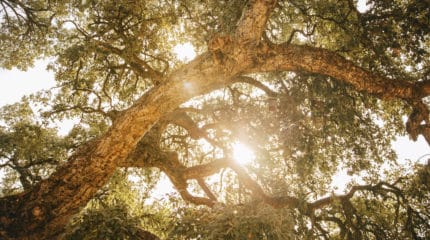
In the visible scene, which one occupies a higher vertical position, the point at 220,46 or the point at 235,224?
the point at 220,46

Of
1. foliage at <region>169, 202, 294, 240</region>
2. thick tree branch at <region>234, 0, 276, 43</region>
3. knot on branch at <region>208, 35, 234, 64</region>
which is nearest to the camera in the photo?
foliage at <region>169, 202, 294, 240</region>

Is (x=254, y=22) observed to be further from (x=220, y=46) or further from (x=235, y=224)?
(x=235, y=224)

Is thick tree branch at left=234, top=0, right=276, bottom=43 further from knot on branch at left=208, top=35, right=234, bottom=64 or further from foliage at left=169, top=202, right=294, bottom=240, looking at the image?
foliage at left=169, top=202, right=294, bottom=240

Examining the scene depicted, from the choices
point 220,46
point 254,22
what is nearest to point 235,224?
point 220,46

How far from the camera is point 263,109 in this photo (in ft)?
23.7

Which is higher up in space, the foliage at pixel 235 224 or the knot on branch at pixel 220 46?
the knot on branch at pixel 220 46

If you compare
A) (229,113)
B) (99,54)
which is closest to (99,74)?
(99,54)

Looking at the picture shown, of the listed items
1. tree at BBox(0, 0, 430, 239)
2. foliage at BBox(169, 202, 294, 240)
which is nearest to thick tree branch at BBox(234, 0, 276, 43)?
tree at BBox(0, 0, 430, 239)

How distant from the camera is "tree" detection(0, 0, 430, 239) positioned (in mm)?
4918

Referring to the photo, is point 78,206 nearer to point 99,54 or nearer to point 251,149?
point 251,149

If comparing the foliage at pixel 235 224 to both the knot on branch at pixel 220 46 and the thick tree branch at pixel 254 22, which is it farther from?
the thick tree branch at pixel 254 22

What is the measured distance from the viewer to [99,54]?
866cm

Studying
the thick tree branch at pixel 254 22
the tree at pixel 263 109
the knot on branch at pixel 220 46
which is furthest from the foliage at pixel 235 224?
the thick tree branch at pixel 254 22

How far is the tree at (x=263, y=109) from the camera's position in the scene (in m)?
4.92
